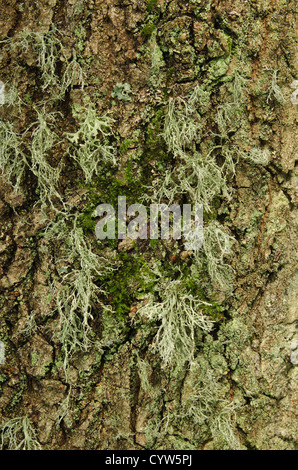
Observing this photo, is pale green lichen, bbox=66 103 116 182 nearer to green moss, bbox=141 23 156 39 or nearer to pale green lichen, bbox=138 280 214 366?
green moss, bbox=141 23 156 39

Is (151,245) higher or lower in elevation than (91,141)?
lower

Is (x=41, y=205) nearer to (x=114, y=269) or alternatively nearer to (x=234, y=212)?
(x=114, y=269)

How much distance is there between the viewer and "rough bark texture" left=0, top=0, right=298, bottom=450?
1.76 metres

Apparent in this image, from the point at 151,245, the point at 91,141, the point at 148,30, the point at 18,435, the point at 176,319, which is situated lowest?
the point at 18,435

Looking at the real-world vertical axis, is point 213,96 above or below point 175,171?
above

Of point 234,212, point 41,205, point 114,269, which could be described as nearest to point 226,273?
point 234,212

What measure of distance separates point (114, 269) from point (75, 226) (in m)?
0.28

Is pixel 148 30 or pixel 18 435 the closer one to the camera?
pixel 148 30

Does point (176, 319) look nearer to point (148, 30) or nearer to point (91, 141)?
point (91, 141)

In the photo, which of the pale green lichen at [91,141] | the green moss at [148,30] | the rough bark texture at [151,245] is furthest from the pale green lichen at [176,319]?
the green moss at [148,30]

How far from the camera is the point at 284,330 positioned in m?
1.95

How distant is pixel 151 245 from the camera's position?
1852mm

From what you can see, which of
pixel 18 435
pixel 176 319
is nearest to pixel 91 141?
pixel 176 319

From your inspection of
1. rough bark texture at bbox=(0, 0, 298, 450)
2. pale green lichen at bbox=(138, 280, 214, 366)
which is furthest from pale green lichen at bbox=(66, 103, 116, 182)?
pale green lichen at bbox=(138, 280, 214, 366)
